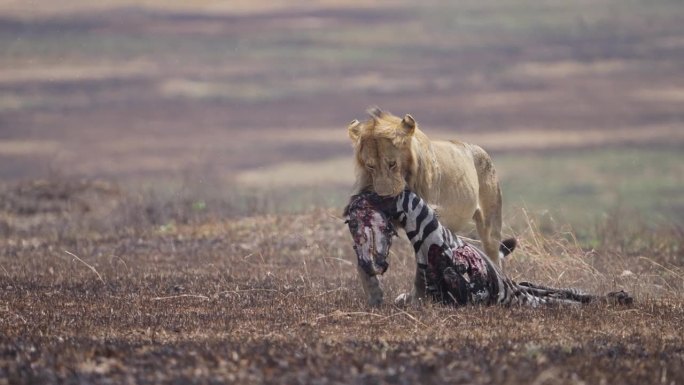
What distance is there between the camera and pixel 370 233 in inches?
379

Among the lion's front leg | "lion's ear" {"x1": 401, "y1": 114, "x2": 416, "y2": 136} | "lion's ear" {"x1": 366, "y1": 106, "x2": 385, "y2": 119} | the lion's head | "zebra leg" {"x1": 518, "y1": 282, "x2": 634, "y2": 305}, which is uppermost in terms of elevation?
"lion's ear" {"x1": 366, "y1": 106, "x2": 385, "y2": 119}

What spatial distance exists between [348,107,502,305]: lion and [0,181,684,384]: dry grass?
0.90 metres

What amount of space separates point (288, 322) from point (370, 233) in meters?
0.93

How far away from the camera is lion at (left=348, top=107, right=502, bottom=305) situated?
9891mm

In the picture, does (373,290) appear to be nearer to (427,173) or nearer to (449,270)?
(449,270)

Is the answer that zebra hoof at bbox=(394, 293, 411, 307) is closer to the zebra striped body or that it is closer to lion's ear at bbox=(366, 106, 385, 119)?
the zebra striped body

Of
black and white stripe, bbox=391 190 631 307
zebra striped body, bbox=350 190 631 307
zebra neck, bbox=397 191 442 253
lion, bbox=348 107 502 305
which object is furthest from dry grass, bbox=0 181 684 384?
lion, bbox=348 107 502 305

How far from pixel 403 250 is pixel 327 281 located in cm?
338

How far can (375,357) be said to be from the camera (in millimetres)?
7469

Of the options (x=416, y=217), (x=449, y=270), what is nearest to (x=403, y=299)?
(x=449, y=270)

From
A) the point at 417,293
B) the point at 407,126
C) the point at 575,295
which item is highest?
the point at 407,126

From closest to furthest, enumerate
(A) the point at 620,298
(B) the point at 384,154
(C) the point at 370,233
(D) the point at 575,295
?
(C) the point at 370,233 < (B) the point at 384,154 < (A) the point at 620,298 < (D) the point at 575,295

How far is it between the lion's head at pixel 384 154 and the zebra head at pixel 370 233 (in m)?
0.19

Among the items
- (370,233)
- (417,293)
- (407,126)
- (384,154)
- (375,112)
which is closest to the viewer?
(370,233)
